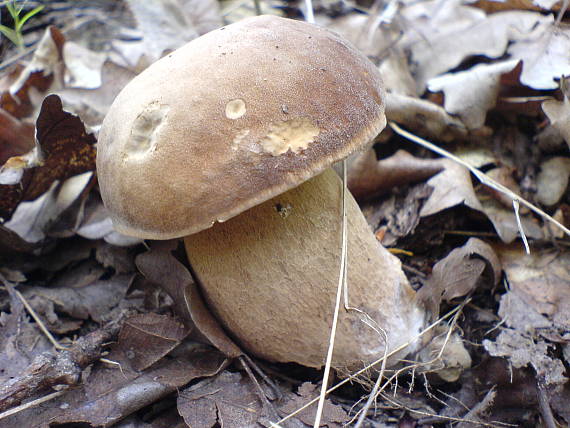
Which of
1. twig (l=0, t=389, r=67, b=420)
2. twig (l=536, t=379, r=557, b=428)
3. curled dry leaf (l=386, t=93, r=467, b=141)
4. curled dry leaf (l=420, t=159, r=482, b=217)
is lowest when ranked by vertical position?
twig (l=536, t=379, r=557, b=428)

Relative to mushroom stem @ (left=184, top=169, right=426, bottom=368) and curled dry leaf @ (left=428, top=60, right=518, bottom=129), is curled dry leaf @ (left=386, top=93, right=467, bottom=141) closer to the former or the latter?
curled dry leaf @ (left=428, top=60, right=518, bottom=129)

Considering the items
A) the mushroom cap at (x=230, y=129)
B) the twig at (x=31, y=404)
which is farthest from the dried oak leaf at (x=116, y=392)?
the mushroom cap at (x=230, y=129)

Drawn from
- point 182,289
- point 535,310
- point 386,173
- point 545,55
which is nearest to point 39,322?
point 182,289

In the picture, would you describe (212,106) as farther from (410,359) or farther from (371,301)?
(410,359)

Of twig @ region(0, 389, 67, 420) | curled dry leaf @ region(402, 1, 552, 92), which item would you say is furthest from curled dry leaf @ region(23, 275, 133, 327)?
curled dry leaf @ region(402, 1, 552, 92)

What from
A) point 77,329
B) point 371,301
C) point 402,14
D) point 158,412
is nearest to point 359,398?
point 371,301
